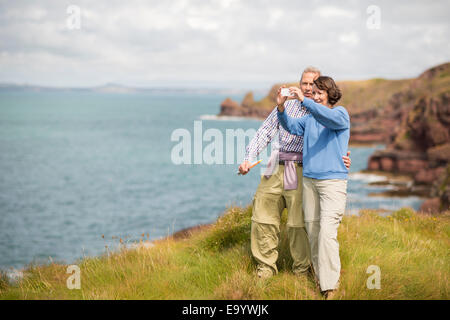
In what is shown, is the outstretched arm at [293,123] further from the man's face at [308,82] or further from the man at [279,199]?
the man's face at [308,82]

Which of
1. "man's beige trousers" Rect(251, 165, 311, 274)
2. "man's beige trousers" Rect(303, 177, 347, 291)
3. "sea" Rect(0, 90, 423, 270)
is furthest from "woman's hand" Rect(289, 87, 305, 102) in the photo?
"sea" Rect(0, 90, 423, 270)

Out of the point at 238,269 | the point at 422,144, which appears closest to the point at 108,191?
the point at 422,144

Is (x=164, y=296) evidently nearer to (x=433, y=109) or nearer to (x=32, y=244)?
(x=32, y=244)

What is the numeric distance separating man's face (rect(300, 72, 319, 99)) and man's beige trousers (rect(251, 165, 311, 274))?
0.92 meters

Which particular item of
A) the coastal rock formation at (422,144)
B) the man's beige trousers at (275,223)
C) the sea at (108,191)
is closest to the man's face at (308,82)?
the man's beige trousers at (275,223)

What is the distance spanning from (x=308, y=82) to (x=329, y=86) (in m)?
0.28

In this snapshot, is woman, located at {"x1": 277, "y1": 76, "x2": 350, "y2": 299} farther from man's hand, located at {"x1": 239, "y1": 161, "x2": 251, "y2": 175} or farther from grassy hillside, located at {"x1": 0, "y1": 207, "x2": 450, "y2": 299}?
man's hand, located at {"x1": 239, "y1": 161, "x2": 251, "y2": 175}

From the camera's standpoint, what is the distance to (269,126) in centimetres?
501

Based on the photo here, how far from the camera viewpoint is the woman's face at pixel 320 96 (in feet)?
14.4

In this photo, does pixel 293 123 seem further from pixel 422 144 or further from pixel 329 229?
pixel 422 144

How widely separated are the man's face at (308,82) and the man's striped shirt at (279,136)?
365 millimetres

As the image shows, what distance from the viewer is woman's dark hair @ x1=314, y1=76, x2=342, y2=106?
14.3ft
